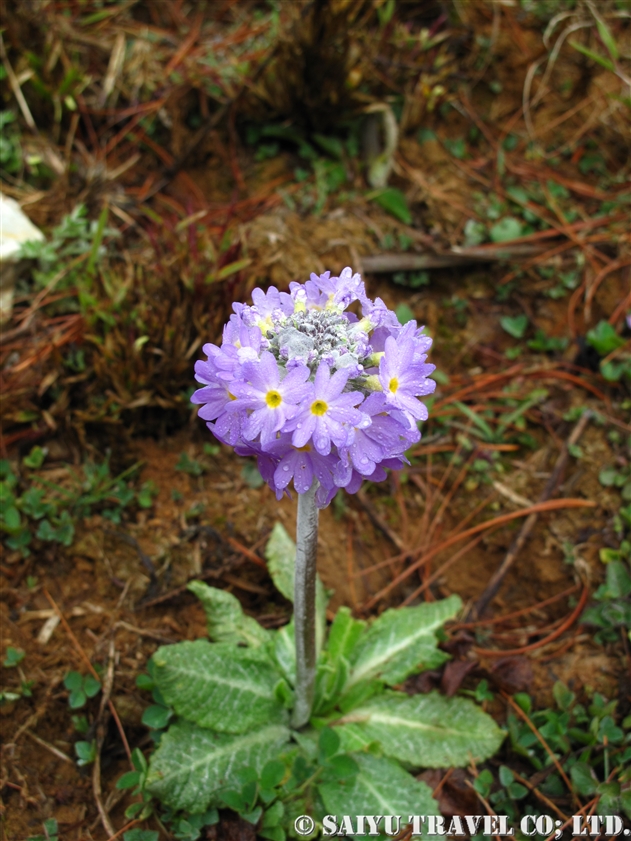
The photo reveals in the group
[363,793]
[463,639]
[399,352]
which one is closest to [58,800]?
[363,793]

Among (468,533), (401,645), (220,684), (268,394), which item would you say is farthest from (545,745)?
(268,394)

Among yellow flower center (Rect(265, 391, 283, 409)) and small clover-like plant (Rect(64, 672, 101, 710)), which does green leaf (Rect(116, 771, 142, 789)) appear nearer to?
small clover-like plant (Rect(64, 672, 101, 710))

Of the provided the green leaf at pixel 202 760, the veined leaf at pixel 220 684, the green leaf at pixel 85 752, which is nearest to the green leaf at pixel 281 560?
the veined leaf at pixel 220 684

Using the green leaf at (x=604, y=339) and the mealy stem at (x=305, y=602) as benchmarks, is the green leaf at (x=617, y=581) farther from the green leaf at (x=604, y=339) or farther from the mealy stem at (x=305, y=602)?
the mealy stem at (x=305, y=602)

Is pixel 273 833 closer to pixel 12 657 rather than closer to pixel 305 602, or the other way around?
pixel 305 602

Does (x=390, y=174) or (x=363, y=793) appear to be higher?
(x=390, y=174)

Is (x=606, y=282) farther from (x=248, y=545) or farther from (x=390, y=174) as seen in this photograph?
(x=248, y=545)
